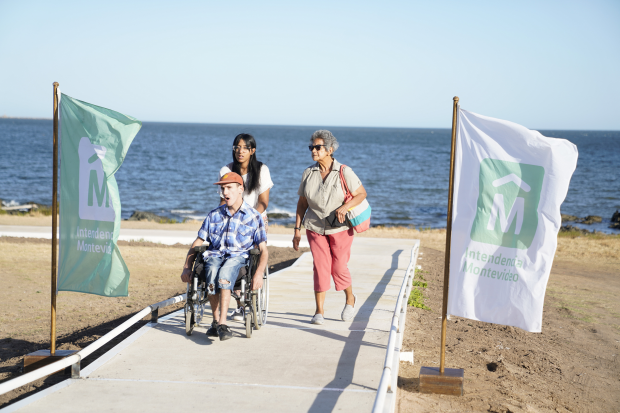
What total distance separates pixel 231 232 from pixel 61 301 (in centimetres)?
401

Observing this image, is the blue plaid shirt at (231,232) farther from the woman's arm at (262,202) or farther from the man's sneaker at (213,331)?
the man's sneaker at (213,331)

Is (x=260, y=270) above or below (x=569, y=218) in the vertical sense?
above

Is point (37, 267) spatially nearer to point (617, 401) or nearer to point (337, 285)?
point (337, 285)

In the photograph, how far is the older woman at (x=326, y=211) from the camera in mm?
5863

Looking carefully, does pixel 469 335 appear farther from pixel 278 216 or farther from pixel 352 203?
pixel 278 216

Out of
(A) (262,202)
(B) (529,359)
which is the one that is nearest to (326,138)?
(A) (262,202)

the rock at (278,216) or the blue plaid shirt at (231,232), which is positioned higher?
the blue plaid shirt at (231,232)

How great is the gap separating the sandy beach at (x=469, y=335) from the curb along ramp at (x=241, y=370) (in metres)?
0.51

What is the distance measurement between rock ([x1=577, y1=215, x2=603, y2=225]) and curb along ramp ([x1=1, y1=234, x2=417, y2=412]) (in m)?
26.4

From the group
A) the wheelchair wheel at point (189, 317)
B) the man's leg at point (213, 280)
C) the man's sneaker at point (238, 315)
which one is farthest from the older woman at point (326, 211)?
the wheelchair wheel at point (189, 317)

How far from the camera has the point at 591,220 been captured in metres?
30.0

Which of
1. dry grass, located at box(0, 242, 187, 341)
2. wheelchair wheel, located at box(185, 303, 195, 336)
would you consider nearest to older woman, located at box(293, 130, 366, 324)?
wheelchair wheel, located at box(185, 303, 195, 336)

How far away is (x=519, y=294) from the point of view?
4.39 m

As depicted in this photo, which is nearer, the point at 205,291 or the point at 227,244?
the point at 205,291
